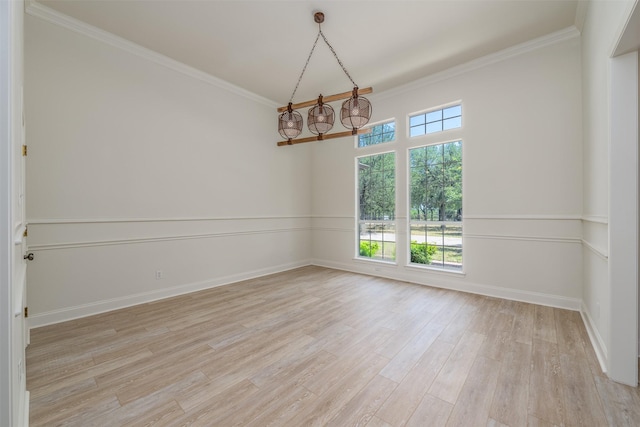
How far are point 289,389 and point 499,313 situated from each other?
2.64 m

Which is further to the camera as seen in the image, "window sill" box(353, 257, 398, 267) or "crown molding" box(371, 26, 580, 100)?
"window sill" box(353, 257, 398, 267)

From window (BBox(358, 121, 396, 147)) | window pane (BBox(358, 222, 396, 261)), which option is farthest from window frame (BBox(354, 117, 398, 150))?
window pane (BBox(358, 222, 396, 261))

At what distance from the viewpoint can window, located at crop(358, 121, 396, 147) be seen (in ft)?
15.7

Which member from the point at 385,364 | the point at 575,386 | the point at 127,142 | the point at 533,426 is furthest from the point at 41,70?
the point at 575,386

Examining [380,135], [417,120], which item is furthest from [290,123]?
[417,120]

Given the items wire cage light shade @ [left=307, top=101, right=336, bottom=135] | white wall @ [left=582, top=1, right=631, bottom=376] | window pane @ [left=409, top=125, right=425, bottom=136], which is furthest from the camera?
window pane @ [left=409, top=125, right=425, bottom=136]

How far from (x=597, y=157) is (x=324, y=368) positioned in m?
3.06

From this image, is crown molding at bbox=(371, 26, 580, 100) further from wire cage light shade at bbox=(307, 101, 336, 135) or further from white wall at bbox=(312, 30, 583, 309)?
wire cage light shade at bbox=(307, 101, 336, 135)

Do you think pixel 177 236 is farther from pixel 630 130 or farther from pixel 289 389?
pixel 630 130

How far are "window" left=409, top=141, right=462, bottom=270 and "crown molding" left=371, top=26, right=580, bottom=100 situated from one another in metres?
1.02

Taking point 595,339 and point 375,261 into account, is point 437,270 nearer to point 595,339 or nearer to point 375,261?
point 375,261

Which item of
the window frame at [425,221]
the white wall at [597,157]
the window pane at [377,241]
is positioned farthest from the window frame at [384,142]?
the white wall at [597,157]

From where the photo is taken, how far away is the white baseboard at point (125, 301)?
2.86 m

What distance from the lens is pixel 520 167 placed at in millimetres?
3521
